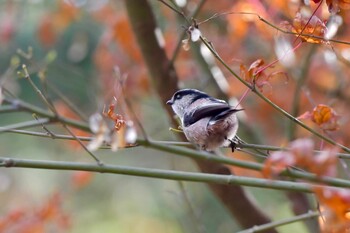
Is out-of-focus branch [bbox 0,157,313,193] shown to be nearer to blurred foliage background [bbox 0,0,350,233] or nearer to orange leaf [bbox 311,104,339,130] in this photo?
orange leaf [bbox 311,104,339,130]

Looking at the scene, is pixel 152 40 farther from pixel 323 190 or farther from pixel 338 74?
pixel 323 190

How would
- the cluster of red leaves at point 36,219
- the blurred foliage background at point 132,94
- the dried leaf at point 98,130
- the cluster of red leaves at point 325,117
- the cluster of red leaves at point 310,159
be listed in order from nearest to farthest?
the cluster of red leaves at point 310,159 → the dried leaf at point 98,130 → the cluster of red leaves at point 325,117 → the cluster of red leaves at point 36,219 → the blurred foliage background at point 132,94

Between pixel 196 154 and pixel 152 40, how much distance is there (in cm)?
146

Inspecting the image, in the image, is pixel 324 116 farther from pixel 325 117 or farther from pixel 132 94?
pixel 132 94

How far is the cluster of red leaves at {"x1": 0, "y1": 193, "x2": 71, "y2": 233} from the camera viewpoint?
9.51 feet

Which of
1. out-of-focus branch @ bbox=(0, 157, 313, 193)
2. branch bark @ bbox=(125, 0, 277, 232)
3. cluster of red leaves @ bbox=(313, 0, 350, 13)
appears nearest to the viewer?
out-of-focus branch @ bbox=(0, 157, 313, 193)

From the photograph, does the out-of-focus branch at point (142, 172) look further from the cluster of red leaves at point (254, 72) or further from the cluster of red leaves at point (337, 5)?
the cluster of red leaves at point (337, 5)

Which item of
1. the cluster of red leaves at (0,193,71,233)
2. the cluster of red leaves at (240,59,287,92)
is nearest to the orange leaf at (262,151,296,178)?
the cluster of red leaves at (240,59,287,92)

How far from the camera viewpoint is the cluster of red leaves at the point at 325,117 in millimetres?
1716

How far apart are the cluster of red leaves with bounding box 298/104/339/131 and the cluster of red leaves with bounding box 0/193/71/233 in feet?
5.27

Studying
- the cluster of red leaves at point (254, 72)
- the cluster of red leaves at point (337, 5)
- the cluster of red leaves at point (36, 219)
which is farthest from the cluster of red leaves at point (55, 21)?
the cluster of red leaves at point (337, 5)

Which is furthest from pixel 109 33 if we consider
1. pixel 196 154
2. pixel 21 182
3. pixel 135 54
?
pixel 196 154

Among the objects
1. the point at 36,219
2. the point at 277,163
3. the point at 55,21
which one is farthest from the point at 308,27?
the point at 55,21

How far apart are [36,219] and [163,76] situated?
94cm
